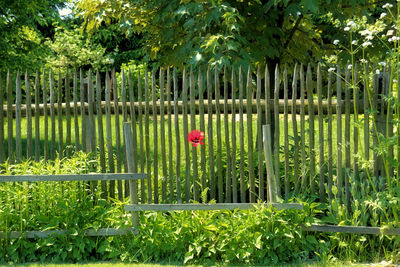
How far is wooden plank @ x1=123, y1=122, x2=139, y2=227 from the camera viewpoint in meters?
5.68

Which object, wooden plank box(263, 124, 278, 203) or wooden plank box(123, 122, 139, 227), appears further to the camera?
wooden plank box(123, 122, 139, 227)

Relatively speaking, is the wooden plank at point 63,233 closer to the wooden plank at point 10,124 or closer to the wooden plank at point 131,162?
the wooden plank at point 131,162

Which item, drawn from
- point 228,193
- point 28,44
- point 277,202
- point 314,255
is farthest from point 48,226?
point 28,44

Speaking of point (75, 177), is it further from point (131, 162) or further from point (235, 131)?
point (235, 131)

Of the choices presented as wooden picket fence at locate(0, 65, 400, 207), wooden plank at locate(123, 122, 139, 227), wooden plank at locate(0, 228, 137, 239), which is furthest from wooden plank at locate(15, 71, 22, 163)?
wooden plank at locate(123, 122, 139, 227)

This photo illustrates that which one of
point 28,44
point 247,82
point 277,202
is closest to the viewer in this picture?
point 277,202

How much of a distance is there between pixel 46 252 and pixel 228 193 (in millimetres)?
1975

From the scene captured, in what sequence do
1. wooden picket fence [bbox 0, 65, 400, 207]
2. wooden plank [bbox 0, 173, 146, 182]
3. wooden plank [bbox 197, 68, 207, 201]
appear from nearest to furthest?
1. wooden plank [bbox 0, 173, 146, 182]
2. wooden picket fence [bbox 0, 65, 400, 207]
3. wooden plank [bbox 197, 68, 207, 201]

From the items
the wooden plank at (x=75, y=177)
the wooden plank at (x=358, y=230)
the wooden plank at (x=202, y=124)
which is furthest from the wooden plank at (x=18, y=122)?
the wooden plank at (x=358, y=230)

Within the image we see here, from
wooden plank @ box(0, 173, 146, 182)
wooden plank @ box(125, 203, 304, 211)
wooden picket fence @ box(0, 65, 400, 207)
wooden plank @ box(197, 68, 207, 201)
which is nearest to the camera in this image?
wooden plank @ box(125, 203, 304, 211)

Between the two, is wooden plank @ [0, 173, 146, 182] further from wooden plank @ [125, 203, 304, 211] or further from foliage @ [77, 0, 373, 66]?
foliage @ [77, 0, 373, 66]

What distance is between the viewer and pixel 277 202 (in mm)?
5508

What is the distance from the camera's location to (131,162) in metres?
5.78

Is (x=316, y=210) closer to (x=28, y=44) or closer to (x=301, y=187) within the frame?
(x=301, y=187)
